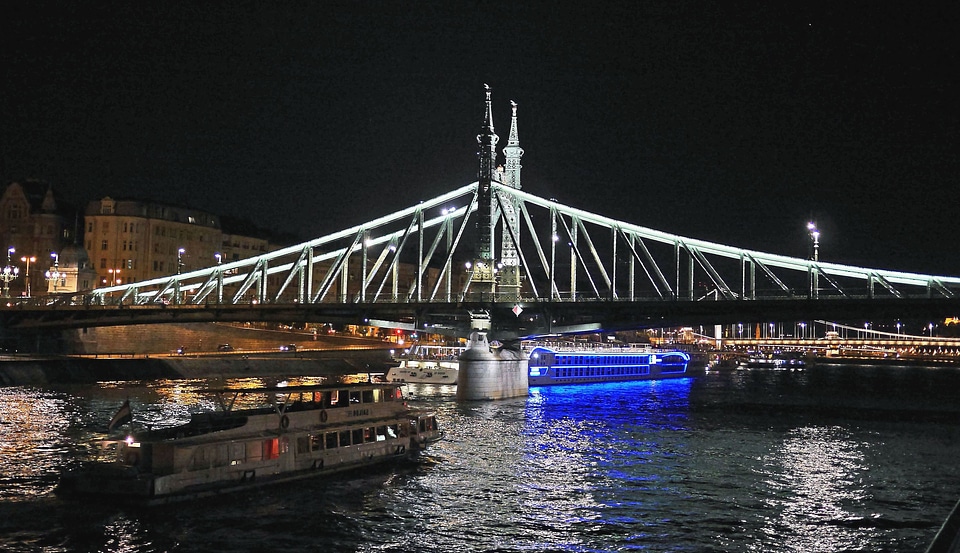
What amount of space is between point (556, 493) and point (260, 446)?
10771mm

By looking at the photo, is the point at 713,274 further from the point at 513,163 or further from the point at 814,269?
the point at 513,163

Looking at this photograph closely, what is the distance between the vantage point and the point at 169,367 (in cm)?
8688

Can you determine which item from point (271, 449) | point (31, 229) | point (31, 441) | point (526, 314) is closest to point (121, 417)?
point (271, 449)

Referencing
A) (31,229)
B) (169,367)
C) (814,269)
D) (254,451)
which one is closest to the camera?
(254,451)

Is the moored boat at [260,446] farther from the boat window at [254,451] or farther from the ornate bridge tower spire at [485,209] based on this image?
the ornate bridge tower spire at [485,209]

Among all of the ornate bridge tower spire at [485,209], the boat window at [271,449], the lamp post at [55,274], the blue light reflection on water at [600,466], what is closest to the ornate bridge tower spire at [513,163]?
the ornate bridge tower spire at [485,209]

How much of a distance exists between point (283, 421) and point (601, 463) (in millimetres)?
13987

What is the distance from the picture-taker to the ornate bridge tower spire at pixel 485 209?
78.2m

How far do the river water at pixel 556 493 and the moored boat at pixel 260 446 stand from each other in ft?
2.34

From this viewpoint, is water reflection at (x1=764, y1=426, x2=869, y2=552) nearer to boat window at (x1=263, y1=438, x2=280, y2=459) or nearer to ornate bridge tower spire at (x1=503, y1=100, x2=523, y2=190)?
boat window at (x1=263, y1=438, x2=280, y2=459)

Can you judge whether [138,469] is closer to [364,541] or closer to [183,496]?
[183,496]

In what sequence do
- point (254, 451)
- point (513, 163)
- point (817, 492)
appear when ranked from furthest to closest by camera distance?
point (513, 163) → point (817, 492) → point (254, 451)

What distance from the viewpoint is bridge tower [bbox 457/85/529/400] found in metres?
73.2

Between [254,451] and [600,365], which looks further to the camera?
[600,365]
